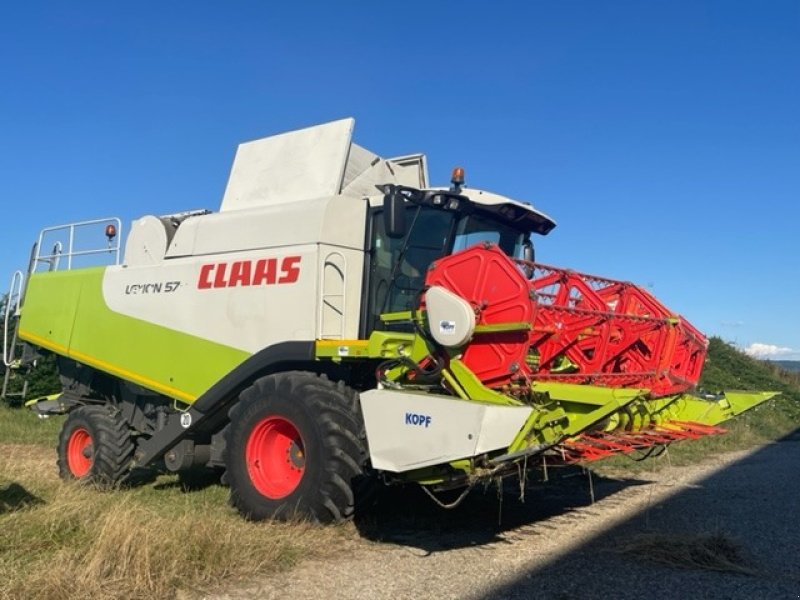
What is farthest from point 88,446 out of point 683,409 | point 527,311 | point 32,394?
point 32,394

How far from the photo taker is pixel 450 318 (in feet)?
17.9

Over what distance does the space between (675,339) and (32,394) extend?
48.1 feet

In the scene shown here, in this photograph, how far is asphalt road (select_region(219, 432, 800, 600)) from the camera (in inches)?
178

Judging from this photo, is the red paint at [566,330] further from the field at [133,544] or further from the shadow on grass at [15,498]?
the shadow on grass at [15,498]

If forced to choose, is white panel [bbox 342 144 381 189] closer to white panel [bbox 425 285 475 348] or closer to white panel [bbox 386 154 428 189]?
white panel [bbox 386 154 428 189]

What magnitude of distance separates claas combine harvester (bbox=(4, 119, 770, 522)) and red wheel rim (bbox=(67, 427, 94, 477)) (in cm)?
2

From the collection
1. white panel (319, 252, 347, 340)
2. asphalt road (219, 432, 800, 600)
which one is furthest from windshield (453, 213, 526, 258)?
asphalt road (219, 432, 800, 600)

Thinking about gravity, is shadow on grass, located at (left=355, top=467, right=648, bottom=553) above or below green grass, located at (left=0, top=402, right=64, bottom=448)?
above

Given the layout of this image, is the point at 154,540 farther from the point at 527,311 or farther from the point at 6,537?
the point at 527,311

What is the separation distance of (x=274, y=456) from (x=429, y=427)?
2.01 meters

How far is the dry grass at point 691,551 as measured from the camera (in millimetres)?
4980

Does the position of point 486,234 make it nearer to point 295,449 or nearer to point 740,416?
point 295,449

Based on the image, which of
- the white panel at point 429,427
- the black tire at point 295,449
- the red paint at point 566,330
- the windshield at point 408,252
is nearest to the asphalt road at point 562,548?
the black tire at point 295,449

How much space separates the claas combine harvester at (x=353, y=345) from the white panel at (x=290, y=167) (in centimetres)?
2
